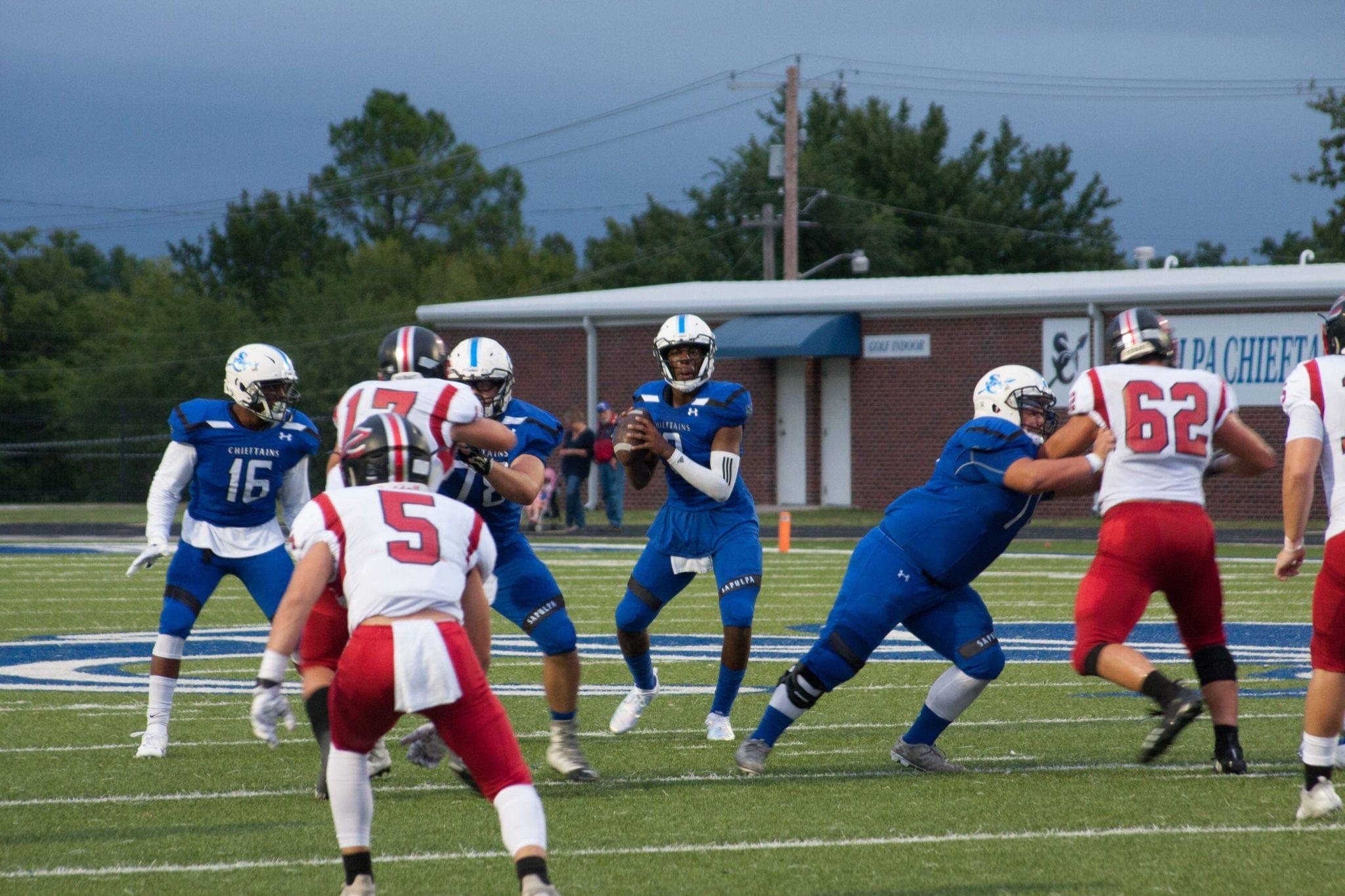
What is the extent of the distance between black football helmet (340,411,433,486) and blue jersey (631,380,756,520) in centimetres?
303

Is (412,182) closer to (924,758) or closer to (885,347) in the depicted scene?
(885,347)

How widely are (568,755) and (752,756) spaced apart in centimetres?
77

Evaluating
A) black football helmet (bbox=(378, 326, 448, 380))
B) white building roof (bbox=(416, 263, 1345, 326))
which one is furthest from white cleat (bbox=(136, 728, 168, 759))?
white building roof (bbox=(416, 263, 1345, 326))

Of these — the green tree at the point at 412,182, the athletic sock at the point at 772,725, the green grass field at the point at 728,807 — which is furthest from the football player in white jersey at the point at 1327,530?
the green tree at the point at 412,182

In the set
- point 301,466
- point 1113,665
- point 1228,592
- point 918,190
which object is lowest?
point 1228,592

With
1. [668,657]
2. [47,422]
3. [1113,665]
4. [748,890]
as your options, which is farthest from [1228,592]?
[47,422]

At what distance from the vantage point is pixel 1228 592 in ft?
47.9

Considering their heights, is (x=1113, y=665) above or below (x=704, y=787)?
above

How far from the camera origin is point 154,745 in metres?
7.20

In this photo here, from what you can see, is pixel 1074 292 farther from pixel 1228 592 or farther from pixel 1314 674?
pixel 1314 674

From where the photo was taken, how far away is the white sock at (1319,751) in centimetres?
548

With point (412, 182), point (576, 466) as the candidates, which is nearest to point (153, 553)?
point (576, 466)

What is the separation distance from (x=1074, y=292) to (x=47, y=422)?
72.6 feet

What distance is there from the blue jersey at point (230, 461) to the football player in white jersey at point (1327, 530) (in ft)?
14.6
